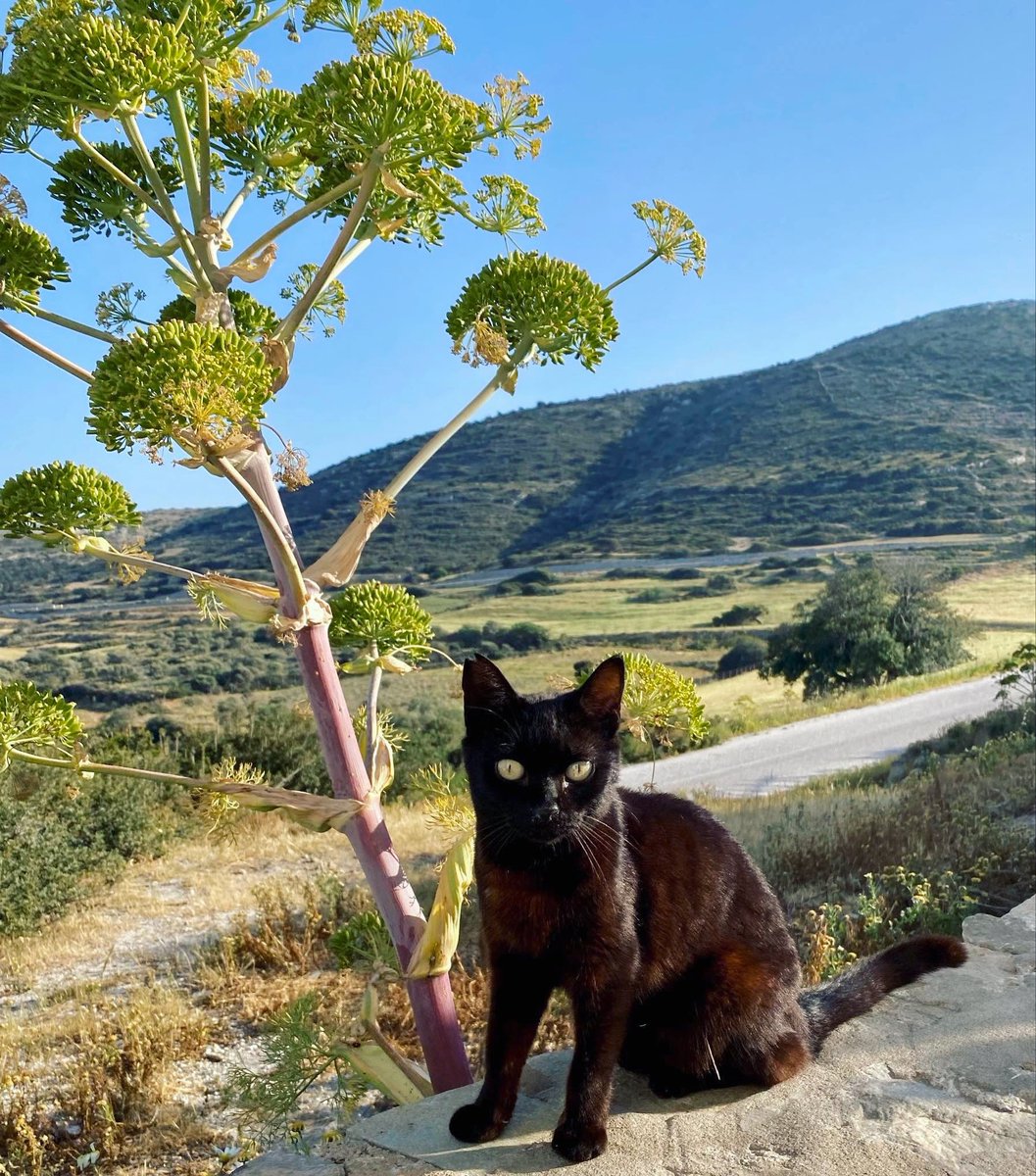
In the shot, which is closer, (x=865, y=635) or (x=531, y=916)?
(x=531, y=916)

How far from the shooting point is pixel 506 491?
90.2 metres

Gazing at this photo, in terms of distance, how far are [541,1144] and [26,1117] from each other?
8.70 feet

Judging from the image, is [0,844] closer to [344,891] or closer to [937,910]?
[344,891]

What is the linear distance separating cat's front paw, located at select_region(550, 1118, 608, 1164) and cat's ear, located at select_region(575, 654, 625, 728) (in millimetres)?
1030

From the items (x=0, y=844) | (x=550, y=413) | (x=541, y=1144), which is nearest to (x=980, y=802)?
(x=541, y=1144)

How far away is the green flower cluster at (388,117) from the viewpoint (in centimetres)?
246

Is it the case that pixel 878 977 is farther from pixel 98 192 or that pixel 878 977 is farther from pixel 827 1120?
pixel 98 192

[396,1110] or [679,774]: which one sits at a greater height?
[396,1110]

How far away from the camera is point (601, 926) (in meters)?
2.54

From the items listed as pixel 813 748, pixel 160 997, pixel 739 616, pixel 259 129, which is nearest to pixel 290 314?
pixel 259 129

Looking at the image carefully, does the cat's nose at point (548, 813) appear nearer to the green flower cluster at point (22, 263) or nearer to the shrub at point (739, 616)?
the green flower cluster at point (22, 263)

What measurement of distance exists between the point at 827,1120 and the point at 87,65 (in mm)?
3307

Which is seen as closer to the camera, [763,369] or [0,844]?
[0,844]

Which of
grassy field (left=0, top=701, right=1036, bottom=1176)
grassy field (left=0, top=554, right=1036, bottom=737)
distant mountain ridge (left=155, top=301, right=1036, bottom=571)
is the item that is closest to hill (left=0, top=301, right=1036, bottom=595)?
distant mountain ridge (left=155, top=301, right=1036, bottom=571)
